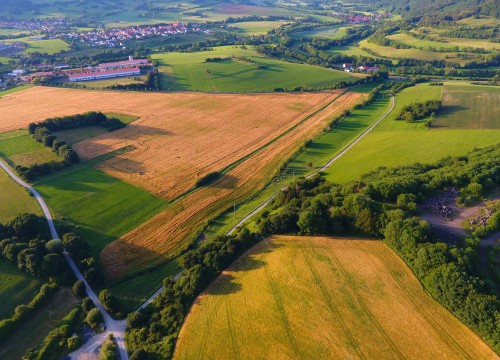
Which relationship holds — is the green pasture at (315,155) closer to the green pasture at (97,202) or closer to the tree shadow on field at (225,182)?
the tree shadow on field at (225,182)

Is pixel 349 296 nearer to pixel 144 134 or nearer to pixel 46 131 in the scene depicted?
pixel 144 134

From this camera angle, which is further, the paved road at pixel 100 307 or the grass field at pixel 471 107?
the grass field at pixel 471 107

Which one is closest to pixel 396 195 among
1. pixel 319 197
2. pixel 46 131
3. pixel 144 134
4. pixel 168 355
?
pixel 319 197

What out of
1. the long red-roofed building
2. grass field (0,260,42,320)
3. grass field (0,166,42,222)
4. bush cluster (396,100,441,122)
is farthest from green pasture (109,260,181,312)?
the long red-roofed building

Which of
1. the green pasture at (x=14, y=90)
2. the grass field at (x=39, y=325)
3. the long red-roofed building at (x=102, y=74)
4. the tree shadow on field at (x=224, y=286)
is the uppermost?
the long red-roofed building at (x=102, y=74)

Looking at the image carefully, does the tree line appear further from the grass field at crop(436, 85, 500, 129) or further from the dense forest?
the grass field at crop(436, 85, 500, 129)

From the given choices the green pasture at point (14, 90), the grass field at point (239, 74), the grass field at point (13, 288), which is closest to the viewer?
the grass field at point (13, 288)

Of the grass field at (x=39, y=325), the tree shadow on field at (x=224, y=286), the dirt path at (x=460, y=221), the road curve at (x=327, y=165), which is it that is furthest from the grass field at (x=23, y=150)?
the dirt path at (x=460, y=221)
